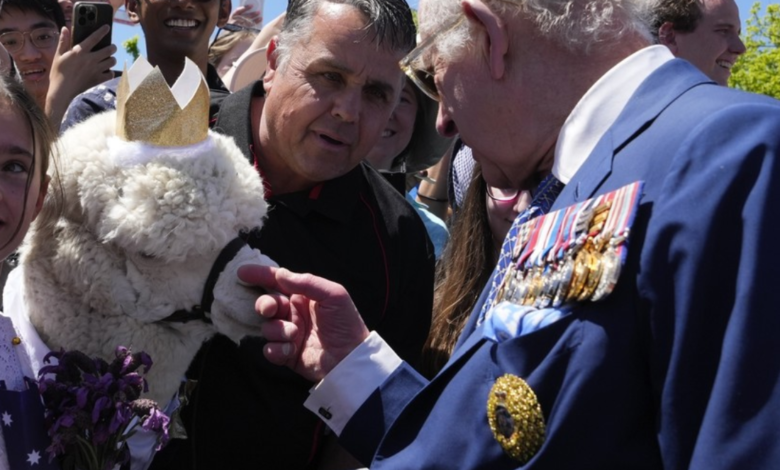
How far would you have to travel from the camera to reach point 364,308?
2.98 metres

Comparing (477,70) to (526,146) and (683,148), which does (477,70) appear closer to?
(526,146)

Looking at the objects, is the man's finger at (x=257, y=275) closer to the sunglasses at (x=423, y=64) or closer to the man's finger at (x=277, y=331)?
the man's finger at (x=277, y=331)

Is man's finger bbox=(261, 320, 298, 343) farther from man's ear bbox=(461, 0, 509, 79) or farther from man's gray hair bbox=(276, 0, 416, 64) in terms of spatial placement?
man's gray hair bbox=(276, 0, 416, 64)

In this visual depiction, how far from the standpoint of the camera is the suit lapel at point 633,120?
1720mm

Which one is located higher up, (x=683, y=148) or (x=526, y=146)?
(x=683, y=148)

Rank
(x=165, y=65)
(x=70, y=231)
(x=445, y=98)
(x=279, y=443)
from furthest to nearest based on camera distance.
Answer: (x=165, y=65)
(x=279, y=443)
(x=70, y=231)
(x=445, y=98)

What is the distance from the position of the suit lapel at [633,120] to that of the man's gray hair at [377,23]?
4.25 ft

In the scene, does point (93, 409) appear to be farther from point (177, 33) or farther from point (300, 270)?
point (177, 33)

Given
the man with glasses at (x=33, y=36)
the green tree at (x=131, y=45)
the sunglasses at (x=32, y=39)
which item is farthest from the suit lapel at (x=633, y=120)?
the green tree at (x=131, y=45)

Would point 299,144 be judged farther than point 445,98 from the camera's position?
Yes

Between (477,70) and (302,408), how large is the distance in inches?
49.4

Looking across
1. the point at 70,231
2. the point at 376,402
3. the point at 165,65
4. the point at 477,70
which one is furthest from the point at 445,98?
the point at 165,65

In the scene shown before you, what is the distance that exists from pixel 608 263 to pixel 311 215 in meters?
1.58

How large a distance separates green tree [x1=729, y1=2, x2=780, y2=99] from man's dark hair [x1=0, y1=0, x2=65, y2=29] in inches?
482
